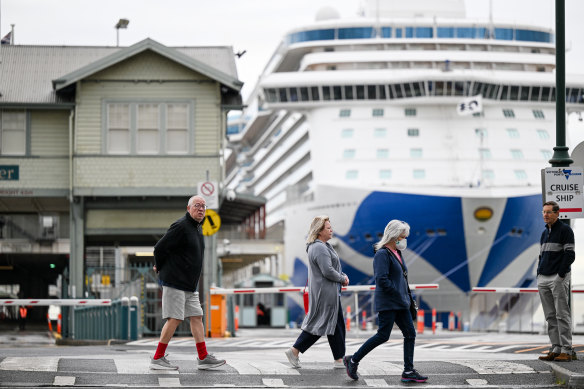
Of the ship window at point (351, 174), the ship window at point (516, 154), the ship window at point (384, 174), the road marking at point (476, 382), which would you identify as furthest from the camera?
the ship window at point (516, 154)

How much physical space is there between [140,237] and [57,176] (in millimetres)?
2815

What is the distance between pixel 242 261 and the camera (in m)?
51.1

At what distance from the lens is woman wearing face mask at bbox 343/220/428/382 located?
9.87 meters

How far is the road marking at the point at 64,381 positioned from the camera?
31.2 feet

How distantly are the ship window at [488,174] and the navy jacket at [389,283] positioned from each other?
3370 centimetres

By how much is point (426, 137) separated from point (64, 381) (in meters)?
36.0

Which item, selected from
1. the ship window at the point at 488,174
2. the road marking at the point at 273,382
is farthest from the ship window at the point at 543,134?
the road marking at the point at 273,382

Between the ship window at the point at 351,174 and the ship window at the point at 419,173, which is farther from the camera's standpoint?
the ship window at the point at 351,174

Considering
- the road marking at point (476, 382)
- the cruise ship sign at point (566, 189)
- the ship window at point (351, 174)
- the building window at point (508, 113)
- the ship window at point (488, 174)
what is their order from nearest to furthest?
the road marking at point (476, 382) < the cruise ship sign at point (566, 189) < the ship window at point (488, 174) < the ship window at point (351, 174) < the building window at point (508, 113)

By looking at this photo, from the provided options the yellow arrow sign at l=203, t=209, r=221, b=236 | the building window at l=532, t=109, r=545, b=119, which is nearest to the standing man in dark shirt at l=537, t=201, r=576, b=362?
the yellow arrow sign at l=203, t=209, r=221, b=236

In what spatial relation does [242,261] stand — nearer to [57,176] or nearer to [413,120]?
[413,120]

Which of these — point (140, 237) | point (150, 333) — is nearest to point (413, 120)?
point (140, 237)

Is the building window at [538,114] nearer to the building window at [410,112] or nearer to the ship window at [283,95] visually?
the building window at [410,112]

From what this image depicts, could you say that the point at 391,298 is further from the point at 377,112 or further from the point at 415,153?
the point at 377,112
